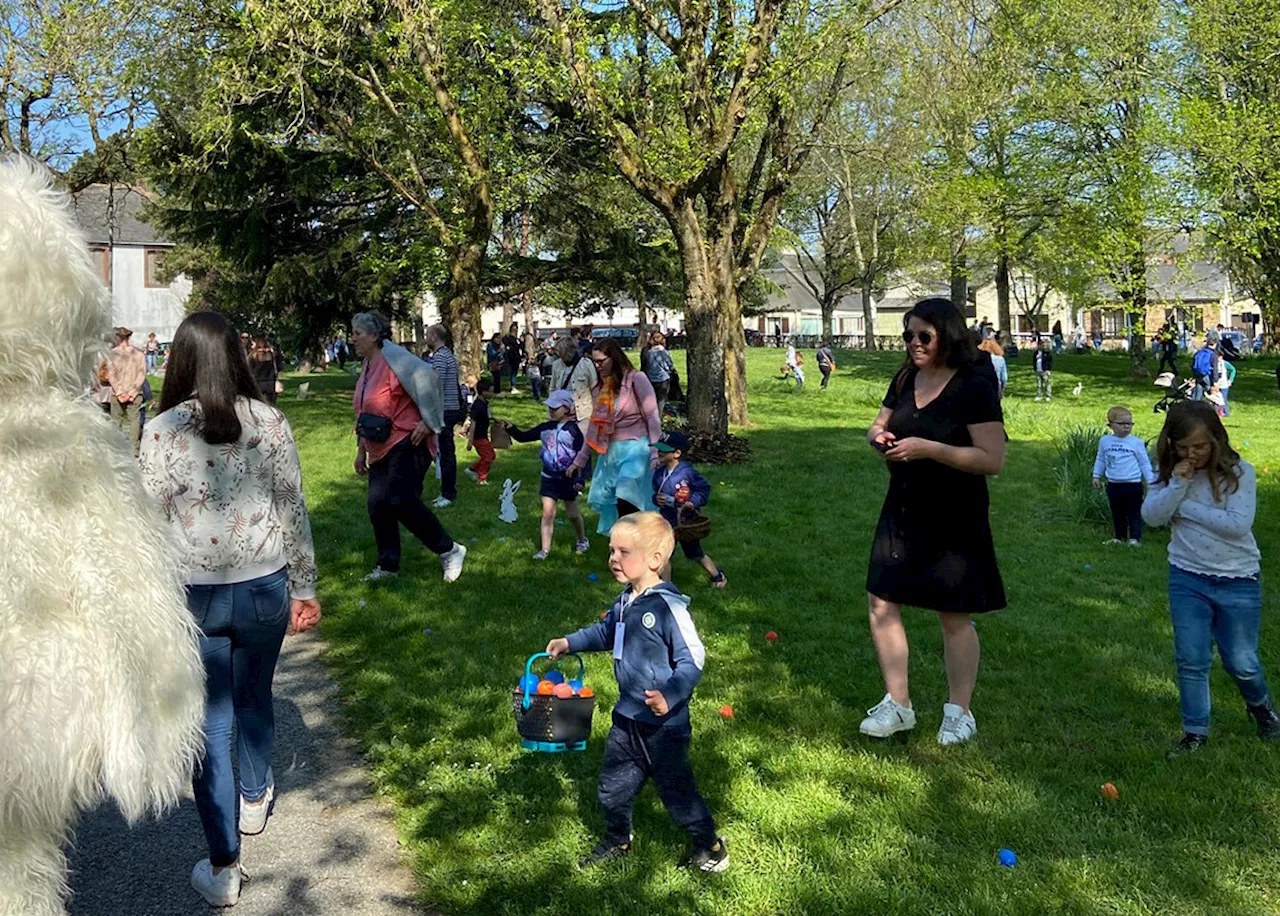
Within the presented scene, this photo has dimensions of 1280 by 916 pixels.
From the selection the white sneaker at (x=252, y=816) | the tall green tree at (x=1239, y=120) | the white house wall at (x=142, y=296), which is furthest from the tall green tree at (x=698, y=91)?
the white house wall at (x=142, y=296)

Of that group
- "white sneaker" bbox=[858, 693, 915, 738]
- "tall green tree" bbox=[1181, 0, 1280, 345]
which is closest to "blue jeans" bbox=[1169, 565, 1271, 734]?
"white sneaker" bbox=[858, 693, 915, 738]

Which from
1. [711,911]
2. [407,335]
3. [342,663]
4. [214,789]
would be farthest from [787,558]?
[407,335]

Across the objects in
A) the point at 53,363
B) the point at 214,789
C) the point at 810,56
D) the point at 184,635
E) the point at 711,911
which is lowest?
the point at 711,911

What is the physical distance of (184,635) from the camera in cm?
251

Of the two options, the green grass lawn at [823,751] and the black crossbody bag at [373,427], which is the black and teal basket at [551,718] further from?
the black crossbody bag at [373,427]

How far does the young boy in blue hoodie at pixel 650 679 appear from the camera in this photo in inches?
150

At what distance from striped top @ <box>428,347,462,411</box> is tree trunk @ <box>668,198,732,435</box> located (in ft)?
13.5

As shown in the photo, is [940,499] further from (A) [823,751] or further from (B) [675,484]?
(B) [675,484]

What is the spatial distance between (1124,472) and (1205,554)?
5115 mm

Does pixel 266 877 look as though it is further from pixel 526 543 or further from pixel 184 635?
pixel 526 543

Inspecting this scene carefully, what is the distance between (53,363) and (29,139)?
20.9 meters

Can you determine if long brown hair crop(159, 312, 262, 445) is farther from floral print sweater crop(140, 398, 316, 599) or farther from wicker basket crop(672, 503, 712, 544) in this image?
wicker basket crop(672, 503, 712, 544)

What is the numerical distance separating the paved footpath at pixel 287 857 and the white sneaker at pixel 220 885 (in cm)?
5

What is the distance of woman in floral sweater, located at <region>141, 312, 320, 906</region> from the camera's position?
3654mm
